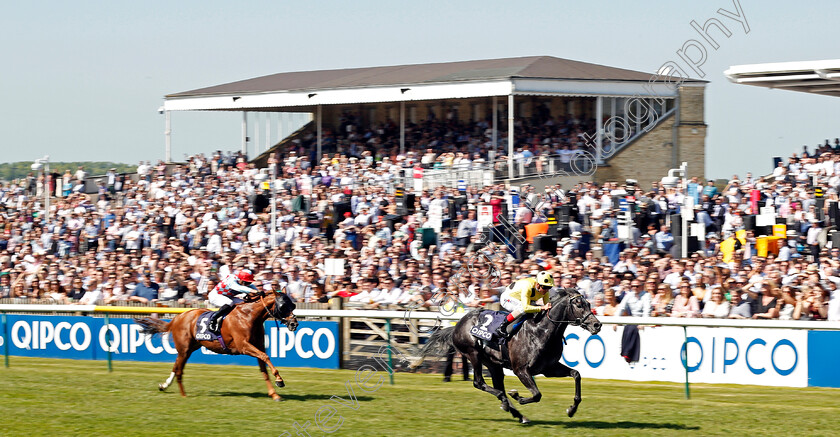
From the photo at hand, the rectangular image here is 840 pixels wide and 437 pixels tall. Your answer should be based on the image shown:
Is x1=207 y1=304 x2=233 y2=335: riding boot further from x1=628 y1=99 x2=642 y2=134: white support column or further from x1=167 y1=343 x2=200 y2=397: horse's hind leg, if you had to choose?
x1=628 y1=99 x2=642 y2=134: white support column

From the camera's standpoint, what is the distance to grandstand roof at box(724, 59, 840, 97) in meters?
18.9

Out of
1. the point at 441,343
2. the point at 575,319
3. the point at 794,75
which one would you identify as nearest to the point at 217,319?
the point at 441,343

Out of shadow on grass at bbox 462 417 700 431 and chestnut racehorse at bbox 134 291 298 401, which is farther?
chestnut racehorse at bbox 134 291 298 401

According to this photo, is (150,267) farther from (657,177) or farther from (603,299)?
(657,177)

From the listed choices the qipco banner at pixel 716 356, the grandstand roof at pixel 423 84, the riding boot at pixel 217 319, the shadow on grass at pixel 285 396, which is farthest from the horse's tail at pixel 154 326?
the grandstand roof at pixel 423 84

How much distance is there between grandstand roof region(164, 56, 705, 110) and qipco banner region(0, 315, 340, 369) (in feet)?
41.2

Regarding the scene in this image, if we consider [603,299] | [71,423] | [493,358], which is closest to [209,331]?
[71,423]

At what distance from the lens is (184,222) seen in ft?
77.1

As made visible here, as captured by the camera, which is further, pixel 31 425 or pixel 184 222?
pixel 184 222

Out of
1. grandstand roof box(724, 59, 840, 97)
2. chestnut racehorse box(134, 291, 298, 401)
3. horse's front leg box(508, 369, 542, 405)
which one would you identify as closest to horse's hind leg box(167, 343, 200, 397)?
chestnut racehorse box(134, 291, 298, 401)

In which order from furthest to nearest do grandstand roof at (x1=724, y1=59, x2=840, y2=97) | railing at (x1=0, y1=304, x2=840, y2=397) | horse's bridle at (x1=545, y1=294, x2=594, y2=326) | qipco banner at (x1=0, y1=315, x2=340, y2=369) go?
grandstand roof at (x1=724, y1=59, x2=840, y2=97), qipco banner at (x1=0, y1=315, x2=340, y2=369), railing at (x1=0, y1=304, x2=840, y2=397), horse's bridle at (x1=545, y1=294, x2=594, y2=326)

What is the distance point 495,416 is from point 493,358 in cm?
58

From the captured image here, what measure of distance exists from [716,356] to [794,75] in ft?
29.9

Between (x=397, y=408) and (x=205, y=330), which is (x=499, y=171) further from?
(x=397, y=408)
